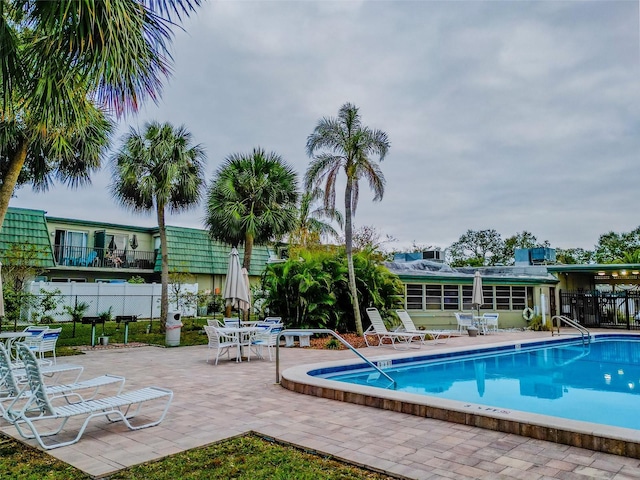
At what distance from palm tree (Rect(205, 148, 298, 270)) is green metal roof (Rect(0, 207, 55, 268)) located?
947cm

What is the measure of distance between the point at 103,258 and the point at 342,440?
24.3m

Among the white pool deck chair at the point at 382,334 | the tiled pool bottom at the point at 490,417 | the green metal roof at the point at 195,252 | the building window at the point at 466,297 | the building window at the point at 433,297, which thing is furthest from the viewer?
the green metal roof at the point at 195,252

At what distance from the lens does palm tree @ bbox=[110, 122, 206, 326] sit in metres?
16.1

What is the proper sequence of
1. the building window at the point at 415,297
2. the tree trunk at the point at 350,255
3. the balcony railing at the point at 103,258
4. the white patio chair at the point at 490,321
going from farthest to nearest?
the balcony railing at the point at 103,258 → the building window at the point at 415,297 → the white patio chair at the point at 490,321 → the tree trunk at the point at 350,255

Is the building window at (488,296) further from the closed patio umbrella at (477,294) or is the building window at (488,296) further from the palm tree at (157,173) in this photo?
the palm tree at (157,173)

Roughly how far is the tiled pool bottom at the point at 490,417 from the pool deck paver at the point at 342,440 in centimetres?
10

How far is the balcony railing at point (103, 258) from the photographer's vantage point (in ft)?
80.7

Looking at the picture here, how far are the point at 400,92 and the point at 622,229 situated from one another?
34.5m

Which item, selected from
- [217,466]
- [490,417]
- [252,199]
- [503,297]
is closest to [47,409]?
[217,466]

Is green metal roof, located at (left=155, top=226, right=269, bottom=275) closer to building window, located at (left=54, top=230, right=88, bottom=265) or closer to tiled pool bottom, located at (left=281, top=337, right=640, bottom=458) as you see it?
building window, located at (left=54, top=230, right=88, bottom=265)

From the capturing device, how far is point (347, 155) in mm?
14672

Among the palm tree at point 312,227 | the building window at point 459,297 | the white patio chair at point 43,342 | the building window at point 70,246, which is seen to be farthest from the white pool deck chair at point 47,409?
the building window at point 70,246

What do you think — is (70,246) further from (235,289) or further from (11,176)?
(235,289)

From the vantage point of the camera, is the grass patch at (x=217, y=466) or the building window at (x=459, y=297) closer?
the grass patch at (x=217, y=466)
